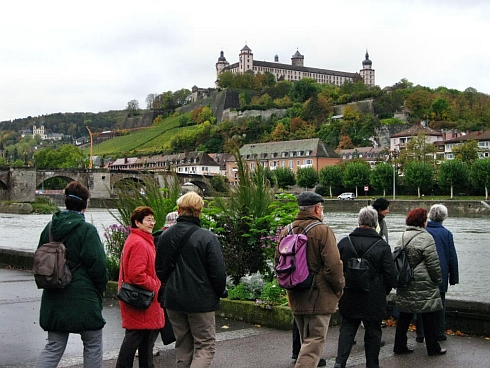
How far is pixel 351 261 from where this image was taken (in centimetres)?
580

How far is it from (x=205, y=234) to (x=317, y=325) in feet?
3.87

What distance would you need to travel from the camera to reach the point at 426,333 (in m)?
6.40

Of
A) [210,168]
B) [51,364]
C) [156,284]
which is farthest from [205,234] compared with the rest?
[210,168]

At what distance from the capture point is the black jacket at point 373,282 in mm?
5770

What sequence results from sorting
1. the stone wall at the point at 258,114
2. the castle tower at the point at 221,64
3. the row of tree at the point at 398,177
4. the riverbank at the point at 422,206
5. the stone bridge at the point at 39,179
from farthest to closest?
the castle tower at the point at 221,64 < the stone wall at the point at 258,114 < the stone bridge at the point at 39,179 < the row of tree at the point at 398,177 < the riverbank at the point at 422,206

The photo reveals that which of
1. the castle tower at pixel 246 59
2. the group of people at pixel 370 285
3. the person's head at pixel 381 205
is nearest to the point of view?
the group of people at pixel 370 285

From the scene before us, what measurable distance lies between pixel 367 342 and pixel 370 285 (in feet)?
1.66

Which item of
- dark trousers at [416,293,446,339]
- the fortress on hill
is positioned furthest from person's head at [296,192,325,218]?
the fortress on hill

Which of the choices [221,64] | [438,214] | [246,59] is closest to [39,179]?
[438,214]

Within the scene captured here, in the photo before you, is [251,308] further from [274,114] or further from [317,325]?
[274,114]

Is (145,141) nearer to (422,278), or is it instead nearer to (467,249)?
(467,249)

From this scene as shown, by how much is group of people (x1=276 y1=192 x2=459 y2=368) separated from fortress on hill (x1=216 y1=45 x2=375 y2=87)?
173262 mm

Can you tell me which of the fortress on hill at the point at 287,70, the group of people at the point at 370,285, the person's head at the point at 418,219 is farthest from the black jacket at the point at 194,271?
the fortress on hill at the point at 287,70

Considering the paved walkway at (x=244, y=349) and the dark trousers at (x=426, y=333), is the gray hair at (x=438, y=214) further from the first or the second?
the paved walkway at (x=244, y=349)
